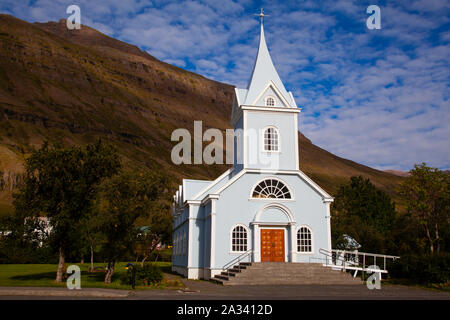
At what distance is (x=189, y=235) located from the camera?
28.8 meters

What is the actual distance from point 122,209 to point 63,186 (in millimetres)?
4045

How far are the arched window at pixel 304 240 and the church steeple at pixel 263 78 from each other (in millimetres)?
8968

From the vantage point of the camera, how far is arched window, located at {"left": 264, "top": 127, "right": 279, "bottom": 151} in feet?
97.8

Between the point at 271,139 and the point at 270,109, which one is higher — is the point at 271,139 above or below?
below

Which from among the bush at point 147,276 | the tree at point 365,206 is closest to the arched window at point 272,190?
the bush at point 147,276

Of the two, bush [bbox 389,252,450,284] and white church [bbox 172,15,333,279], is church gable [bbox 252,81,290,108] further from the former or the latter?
bush [bbox 389,252,450,284]

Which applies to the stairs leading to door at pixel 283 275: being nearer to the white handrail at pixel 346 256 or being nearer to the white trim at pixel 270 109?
the white handrail at pixel 346 256

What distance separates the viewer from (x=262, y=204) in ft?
90.4

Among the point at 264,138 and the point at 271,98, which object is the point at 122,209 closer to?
the point at 264,138

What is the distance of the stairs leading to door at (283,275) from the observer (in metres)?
22.7

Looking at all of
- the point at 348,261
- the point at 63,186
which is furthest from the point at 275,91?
the point at 63,186

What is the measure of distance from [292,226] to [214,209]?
518 cm
